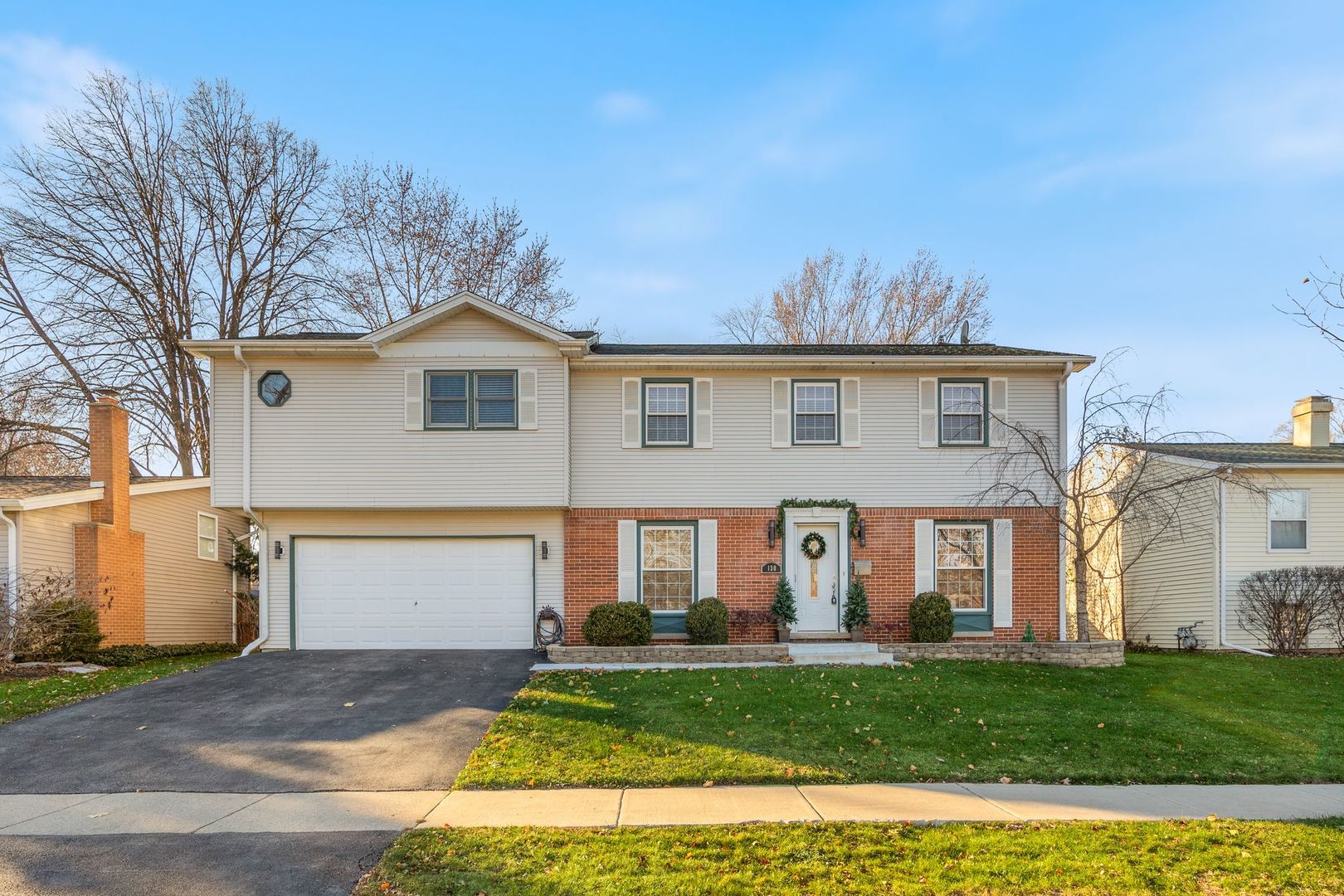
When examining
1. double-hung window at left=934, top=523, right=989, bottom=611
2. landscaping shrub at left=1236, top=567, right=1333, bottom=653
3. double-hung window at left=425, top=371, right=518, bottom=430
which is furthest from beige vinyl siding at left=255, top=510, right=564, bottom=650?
landscaping shrub at left=1236, top=567, right=1333, bottom=653

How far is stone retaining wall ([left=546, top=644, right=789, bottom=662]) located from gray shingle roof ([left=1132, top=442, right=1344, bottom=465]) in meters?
7.54

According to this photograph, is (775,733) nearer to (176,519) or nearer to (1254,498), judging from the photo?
(1254,498)

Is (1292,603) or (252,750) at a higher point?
(1292,603)

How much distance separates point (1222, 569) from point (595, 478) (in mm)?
12157

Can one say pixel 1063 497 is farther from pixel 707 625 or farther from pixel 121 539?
pixel 121 539

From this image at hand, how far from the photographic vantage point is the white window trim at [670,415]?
14789mm

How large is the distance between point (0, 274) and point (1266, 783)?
27.3 metres

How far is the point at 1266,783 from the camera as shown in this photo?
24.6 feet

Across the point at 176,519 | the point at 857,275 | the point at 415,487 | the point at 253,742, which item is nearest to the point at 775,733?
Answer: the point at 253,742

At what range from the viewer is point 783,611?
1429cm

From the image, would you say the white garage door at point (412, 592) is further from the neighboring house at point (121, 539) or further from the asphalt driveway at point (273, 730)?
the neighboring house at point (121, 539)

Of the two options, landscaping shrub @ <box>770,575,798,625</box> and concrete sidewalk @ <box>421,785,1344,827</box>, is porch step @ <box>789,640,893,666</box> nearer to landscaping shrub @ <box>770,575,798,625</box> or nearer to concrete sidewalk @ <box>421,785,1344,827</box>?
landscaping shrub @ <box>770,575,798,625</box>

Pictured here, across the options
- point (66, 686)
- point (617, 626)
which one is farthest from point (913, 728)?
point (66, 686)

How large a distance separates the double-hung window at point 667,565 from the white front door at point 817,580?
6.29 feet
